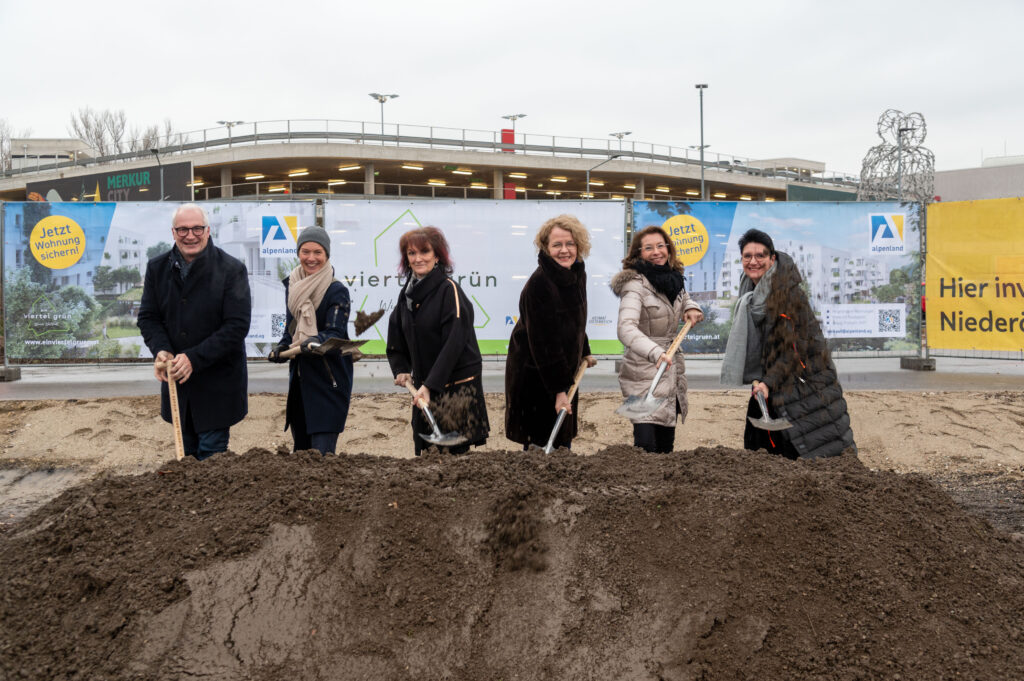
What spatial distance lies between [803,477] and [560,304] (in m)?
1.72

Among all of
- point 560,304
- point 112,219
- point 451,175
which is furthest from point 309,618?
point 451,175

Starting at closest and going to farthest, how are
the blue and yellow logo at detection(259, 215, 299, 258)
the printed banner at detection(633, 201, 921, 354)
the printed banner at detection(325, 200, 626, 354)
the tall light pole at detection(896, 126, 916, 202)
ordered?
the blue and yellow logo at detection(259, 215, 299, 258)
the printed banner at detection(325, 200, 626, 354)
the printed banner at detection(633, 201, 921, 354)
the tall light pole at detection(896, 126, 916, 202)

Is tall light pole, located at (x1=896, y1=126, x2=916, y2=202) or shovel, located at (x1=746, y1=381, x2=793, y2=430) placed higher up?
tall light pole, located at (x1=896, y1=126, x2=916, y2=202)

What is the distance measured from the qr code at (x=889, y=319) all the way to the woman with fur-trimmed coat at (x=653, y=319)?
18.8ft

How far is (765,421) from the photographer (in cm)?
417

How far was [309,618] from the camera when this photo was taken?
2691mm

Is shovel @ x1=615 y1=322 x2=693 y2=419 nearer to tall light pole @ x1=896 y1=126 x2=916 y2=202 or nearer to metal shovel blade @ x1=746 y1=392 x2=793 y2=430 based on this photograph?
metal shovel blade @ x1=746 y1=392 x2=793 y2=430

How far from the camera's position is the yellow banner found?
29.1 ft

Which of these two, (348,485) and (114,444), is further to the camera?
(114,444)

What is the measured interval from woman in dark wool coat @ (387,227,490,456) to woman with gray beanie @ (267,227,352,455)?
340 mm

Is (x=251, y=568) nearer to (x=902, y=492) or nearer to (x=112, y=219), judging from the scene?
(x=902, y=492)

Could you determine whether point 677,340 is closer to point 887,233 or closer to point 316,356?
point 316,356

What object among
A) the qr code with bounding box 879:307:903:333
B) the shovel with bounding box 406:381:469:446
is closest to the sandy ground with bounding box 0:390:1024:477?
the qr code with bounding box 879:307:903:333

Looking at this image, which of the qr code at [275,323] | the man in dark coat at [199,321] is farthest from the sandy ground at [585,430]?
the man in dark coat at [199,321]
